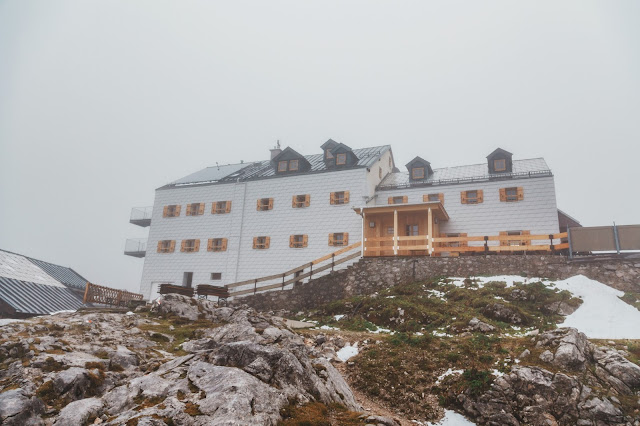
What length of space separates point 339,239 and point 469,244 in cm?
920

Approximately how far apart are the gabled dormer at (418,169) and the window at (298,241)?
33.4 feet

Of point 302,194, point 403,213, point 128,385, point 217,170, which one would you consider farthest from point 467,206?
point 128,385

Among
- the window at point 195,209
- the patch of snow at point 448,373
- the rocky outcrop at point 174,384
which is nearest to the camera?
the rocky outcrop at point 174,384

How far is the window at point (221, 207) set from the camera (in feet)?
114

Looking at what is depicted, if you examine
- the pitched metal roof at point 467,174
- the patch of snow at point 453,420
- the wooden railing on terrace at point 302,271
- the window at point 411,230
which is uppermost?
the pitched metal roof at point 467,174

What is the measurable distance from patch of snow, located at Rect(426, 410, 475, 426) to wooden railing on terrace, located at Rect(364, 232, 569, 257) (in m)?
14.4

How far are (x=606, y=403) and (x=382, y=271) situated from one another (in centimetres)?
1482

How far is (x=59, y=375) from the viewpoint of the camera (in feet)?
29.9

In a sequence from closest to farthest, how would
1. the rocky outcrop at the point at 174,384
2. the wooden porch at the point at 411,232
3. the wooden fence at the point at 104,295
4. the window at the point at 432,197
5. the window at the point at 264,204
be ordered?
1. the rocky outcrop at the point at 174,384
2. the wooden fence at the point at 104,295
3. the wooden porch at the point at 411,232
4. the window at the point at 432,197
5. the window at the point at 264,204

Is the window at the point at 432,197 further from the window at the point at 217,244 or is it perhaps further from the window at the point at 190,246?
the window at the point at 190,246

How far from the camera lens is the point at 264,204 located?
1331 inches

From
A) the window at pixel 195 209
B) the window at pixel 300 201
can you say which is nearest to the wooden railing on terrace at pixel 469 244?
the window at pixel 300 201

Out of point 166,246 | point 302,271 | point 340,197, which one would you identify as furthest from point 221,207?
point 340,197

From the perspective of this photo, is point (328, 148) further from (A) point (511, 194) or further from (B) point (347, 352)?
(B) point (347, 352)
